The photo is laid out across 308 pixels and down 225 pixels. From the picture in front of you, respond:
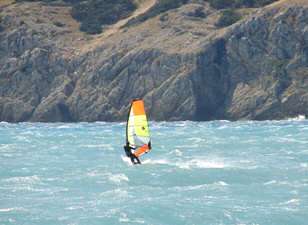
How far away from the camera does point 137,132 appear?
4469 cm

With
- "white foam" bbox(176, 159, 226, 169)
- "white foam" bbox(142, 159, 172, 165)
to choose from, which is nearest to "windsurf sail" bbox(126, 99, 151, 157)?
"white foam" bbox(142, 159, 172, 165)

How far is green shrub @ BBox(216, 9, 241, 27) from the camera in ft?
342

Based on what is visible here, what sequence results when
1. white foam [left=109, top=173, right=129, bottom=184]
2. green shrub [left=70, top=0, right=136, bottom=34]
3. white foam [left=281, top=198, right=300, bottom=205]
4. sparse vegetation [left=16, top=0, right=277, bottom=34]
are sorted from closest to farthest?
1. white foam [left=281, top=198, right=300, bottom=205]
2. white foam [left=109, top=173, right=129, bottom=184]
3. sparse vegetation [left=16, top=0, right=277, bottom=34]
4. green shrub [left=70, top=0, right=136, bottom=34]

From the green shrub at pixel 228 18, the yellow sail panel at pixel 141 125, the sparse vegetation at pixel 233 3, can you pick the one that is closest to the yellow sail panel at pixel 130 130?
the yellow sail panel at pixel 141 125

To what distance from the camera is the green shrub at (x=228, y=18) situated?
104250 mm

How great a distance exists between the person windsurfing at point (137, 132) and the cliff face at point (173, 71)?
150 feet

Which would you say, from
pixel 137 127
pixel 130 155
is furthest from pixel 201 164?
pixel 137 127

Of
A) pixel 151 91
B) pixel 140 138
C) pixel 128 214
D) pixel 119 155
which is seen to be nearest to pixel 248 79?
pixel 151 91

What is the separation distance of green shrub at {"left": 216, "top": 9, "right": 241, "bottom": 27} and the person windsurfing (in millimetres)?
60419

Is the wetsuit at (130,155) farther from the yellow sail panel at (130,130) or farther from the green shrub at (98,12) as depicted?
the green shrub at (98,12)

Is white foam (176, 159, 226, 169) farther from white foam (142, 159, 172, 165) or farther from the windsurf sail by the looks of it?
the windsurf sail

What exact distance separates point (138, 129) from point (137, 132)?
6.2 inches

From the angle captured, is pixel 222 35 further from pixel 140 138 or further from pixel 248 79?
pixel 140 138

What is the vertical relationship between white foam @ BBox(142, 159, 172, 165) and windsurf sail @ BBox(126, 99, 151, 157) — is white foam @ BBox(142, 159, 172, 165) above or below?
below
